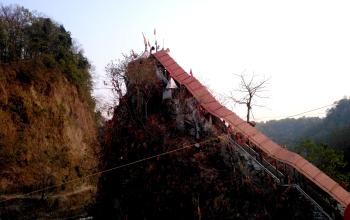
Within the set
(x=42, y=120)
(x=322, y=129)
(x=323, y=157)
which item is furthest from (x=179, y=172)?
(x=322, y=129)

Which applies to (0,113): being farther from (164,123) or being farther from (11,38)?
(164,123)

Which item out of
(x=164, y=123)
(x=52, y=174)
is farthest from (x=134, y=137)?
(x=52, y=174)

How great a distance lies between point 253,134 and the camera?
1165 centimetres

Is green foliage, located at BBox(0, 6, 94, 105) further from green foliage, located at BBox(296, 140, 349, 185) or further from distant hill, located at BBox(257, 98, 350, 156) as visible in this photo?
green foliage, located at BBox(296, 140, 349, 185)

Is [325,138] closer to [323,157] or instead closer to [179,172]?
[323,157]

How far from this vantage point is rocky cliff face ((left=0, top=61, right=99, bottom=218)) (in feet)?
82.4

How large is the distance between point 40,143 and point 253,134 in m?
21.6

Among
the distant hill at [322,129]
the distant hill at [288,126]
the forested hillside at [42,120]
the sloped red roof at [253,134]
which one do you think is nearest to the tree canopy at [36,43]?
the forested hillside at [42,120]

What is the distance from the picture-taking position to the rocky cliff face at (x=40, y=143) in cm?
2512

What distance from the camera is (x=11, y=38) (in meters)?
32.9

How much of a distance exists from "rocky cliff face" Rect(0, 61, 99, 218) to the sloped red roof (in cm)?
1194

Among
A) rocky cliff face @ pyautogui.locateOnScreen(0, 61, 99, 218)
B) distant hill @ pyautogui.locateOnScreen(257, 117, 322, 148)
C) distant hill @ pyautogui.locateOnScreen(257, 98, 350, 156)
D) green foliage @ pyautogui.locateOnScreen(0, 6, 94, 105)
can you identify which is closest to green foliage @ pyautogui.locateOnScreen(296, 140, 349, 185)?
distant hill @ pyautogui.locateOnScreen(257, 98, 350, 156)

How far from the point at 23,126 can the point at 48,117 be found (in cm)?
275

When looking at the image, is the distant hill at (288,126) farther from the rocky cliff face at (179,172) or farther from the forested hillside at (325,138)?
the rocky cliff face at (179,172)
